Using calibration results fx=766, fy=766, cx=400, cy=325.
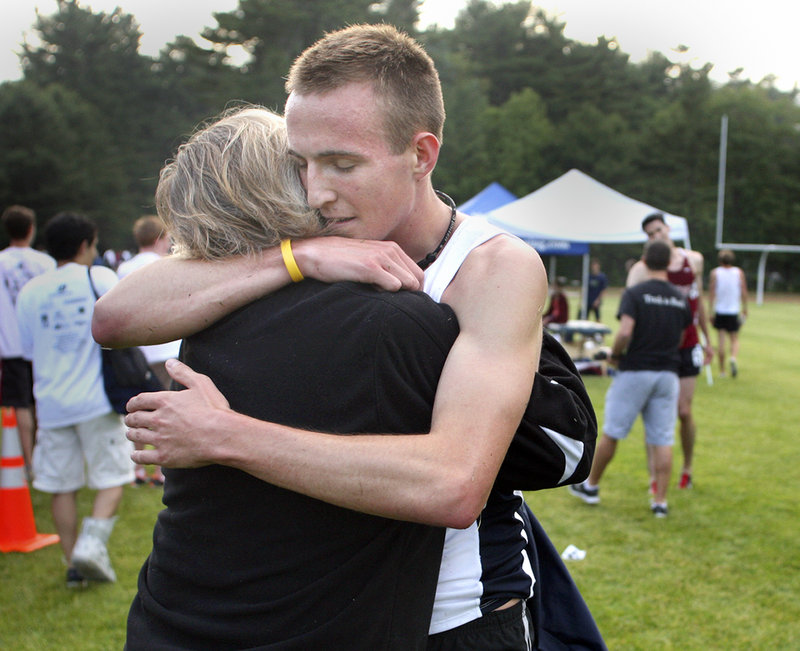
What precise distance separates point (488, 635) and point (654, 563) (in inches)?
160

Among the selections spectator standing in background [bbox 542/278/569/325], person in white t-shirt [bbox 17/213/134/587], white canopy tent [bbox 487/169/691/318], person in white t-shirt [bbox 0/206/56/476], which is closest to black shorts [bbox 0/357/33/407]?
person in white t-shirt [bbox 0/206/56/476]

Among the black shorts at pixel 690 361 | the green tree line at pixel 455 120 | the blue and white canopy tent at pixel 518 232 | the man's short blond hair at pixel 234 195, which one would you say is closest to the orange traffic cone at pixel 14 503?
the man's short blond hair at pixel 234 195

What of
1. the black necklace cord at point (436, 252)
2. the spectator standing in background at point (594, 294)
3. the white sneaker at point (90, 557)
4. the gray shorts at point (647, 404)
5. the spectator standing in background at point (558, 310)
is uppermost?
the black necklace cord at point (436, 252)

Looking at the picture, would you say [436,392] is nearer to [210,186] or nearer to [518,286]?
[518,286]

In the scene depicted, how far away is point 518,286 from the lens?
61.9 inches

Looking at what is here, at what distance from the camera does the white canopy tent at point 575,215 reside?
51.9 ft

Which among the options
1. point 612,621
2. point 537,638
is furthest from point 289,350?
point 612,621

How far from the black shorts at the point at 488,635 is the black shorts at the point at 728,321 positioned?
13060 millimetres

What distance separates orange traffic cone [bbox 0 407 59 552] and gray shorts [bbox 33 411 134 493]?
79 cm

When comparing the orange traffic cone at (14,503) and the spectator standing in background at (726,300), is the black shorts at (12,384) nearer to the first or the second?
the orange traffic cone at (14,503)

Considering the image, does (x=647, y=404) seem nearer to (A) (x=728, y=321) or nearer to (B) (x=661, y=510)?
(B) (x=661, y=510)

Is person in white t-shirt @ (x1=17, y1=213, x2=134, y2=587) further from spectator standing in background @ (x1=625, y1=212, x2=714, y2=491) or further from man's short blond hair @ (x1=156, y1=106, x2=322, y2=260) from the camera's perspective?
spectator standing in background @ (x1=625, y1=212, x2=714, y2=491)

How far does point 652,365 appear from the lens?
6.08 meters

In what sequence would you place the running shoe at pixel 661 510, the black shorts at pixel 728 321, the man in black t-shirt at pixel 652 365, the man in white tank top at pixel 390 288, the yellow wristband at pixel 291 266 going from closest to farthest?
the man in white tank top at pixel 390 288
the yellow wristband at pixel 291 266
the man in black t-shirt at pixel 652 365
the running shoe at pixel 661 510
the black shorts at pixel 728 321
